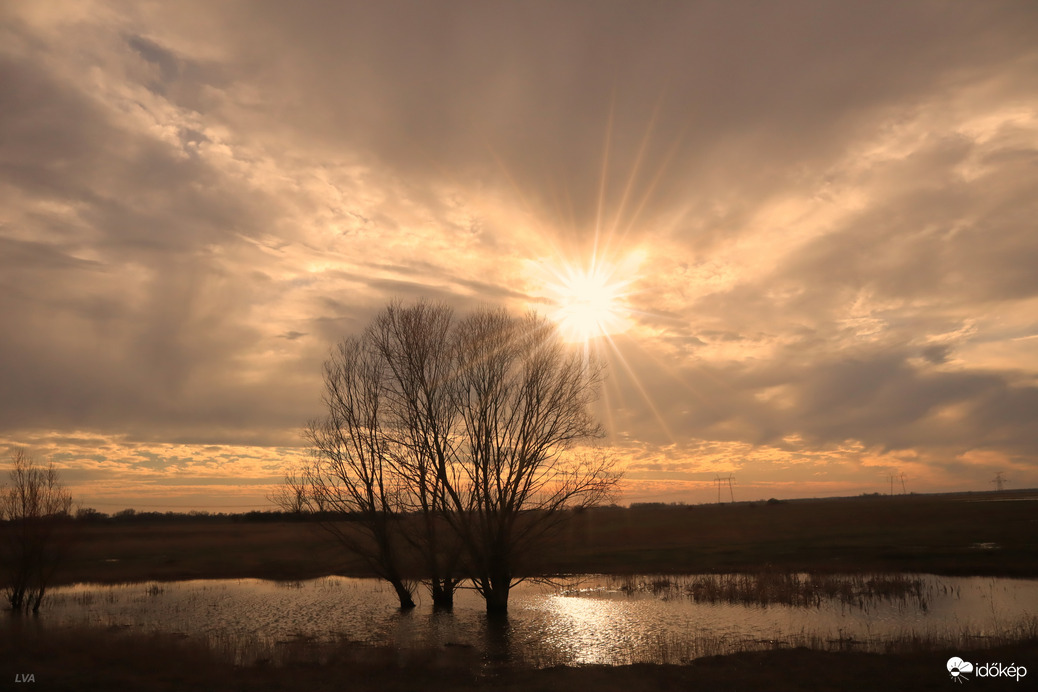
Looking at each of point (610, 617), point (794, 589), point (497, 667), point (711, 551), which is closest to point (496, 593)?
point (610, 617)

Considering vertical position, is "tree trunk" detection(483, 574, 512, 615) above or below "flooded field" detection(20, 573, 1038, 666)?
above

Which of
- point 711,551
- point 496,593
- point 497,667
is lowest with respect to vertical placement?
point 711,551

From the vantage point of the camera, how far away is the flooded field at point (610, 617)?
1964cm

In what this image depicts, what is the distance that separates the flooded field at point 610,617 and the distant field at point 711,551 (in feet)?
12.3

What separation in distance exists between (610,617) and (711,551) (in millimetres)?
26659

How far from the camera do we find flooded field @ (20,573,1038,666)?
19.6 meters

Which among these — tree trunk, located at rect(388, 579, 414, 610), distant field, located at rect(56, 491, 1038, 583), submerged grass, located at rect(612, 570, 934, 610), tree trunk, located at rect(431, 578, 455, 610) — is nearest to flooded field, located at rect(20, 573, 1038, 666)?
submerged grass, located at rect(612, 570, 934, 610)

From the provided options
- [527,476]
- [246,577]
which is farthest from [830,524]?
[246,577]

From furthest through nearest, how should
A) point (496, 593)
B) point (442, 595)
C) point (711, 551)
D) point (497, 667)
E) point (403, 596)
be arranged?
1. point (711, 551)
2. point (403, 596)
3. point (442, 595)
4. point (496, 593)
5. point (497, 667)

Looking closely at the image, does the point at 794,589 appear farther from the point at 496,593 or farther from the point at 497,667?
the point at 497,667

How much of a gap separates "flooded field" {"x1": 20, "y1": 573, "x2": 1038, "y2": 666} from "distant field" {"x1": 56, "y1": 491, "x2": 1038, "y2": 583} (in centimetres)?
374

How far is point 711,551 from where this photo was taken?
49.7m

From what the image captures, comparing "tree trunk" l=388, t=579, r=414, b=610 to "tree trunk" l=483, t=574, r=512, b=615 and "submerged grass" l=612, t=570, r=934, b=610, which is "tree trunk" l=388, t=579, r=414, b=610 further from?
"submerged grass" l=612, t=570, r=934, b=610

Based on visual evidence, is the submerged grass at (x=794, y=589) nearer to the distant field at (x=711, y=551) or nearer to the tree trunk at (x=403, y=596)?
the distant field at (x=711, y=551)
